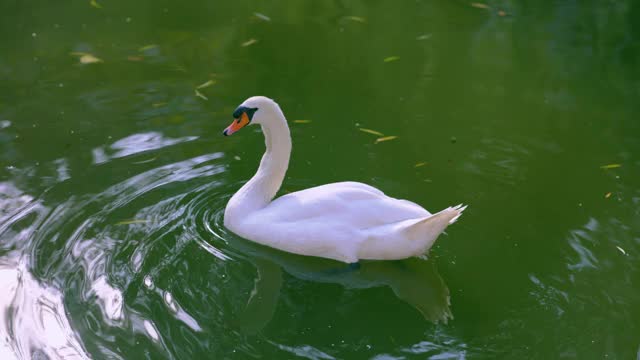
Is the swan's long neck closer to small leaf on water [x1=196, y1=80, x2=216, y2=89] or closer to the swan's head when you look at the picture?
the swan's head

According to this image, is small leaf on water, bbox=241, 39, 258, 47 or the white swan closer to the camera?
the white swan

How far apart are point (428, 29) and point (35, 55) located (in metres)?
3.64

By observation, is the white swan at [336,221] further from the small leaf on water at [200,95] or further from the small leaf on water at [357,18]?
the small leaf on water at [357,18]

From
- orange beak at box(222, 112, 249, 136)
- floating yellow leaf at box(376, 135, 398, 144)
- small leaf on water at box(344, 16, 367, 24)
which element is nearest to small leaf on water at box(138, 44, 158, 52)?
small leaf on water at box(344, 16, 367, 24)

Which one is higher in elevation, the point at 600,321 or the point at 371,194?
the point at 371,194

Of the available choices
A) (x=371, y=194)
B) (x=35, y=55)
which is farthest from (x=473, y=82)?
(x=35, y=55)

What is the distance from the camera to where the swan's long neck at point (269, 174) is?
16.4 feet

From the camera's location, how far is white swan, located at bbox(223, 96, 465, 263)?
180 inches

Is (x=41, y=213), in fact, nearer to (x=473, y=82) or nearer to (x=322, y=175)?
(x=322, y=175)

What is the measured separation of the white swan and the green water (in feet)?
0.44

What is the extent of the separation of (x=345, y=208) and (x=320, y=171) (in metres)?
1.04

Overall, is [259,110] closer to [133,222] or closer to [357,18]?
[133,222]

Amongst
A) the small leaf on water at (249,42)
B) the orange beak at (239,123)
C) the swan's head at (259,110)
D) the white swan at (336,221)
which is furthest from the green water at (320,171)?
the swan's head at (259,110)

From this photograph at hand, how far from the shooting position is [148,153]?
19.1 ft
